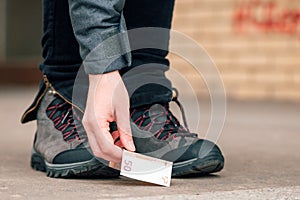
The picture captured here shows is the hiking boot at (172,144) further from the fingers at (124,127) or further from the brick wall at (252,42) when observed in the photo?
the brick wall at (252,42)

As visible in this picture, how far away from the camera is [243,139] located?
3213 millimetres

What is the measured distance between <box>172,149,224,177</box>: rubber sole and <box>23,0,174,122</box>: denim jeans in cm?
21

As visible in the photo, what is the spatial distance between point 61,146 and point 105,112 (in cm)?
34

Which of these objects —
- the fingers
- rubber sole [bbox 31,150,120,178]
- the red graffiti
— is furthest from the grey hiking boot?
the red graffiti

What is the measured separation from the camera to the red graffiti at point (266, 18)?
19.7ft

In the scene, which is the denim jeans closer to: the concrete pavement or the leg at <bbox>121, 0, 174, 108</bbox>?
the leg at <bbox>121, 0, 174, 108</bbox>

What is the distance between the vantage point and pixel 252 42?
634 cm

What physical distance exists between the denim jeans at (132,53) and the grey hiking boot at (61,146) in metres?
0.05

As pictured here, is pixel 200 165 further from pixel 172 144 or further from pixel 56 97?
pixel 56 97

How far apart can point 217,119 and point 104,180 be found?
1.09ft

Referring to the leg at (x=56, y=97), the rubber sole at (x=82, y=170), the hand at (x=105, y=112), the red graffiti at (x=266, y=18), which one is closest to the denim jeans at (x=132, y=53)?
the leg at (x=56, y=97)

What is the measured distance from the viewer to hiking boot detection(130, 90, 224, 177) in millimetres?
1857

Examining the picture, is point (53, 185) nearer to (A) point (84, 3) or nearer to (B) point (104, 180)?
(B) point (104, 180)

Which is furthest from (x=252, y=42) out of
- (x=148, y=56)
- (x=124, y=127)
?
(x=124, y=127)
